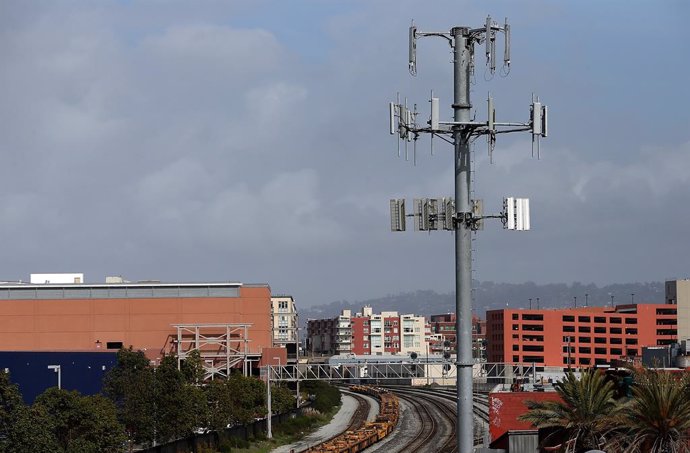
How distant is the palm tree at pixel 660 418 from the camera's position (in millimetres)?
34094

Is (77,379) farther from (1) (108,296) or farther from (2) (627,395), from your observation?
(2) (627,395)

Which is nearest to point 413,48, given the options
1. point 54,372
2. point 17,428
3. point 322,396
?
point 17,428

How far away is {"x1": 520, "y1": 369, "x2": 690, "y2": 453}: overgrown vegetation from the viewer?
34250 millimetres

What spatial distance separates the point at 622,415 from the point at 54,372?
249 ft

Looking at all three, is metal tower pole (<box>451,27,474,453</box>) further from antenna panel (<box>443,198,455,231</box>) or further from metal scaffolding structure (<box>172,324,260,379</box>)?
metal scaffolding structure (<box>172,324,260,379</box>)

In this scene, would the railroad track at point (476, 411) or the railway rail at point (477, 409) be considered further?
the railroad track at point (476, 411)

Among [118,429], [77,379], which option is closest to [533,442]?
[118,429]

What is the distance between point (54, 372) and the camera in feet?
337

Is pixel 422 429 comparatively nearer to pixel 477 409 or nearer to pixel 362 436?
pixel 477 409

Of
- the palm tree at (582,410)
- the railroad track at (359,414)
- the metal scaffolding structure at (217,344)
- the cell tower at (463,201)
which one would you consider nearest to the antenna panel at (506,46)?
the cell tower at (463,201)

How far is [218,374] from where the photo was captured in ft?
428

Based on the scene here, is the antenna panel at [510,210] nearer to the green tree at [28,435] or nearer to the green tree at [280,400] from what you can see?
the green tree at [28,435]

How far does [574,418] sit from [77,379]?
67624mm

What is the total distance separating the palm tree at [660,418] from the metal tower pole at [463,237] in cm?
1334
